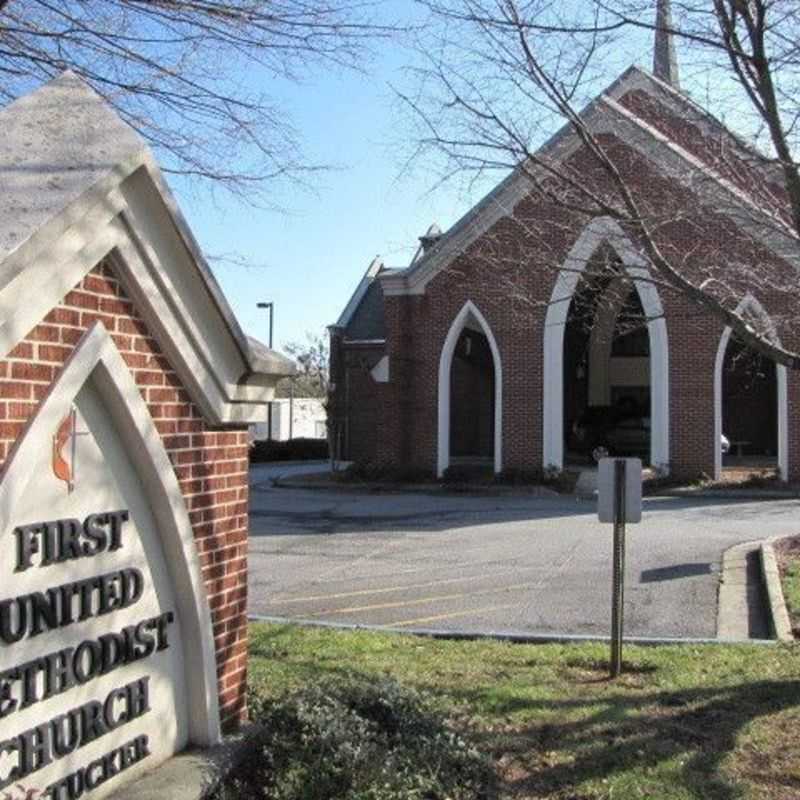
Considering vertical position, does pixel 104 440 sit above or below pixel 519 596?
above

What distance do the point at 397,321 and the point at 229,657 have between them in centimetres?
2267

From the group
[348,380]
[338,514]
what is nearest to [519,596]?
[338,514]

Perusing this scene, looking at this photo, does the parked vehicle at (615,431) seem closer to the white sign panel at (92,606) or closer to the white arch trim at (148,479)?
the white arch trim at (148,479)

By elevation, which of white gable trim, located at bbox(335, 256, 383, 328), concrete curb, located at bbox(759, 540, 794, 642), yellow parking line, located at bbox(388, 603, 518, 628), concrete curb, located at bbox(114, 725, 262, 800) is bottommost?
yellow parking line, located at bbox(388, 603, 518, 628)

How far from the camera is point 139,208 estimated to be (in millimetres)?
3941

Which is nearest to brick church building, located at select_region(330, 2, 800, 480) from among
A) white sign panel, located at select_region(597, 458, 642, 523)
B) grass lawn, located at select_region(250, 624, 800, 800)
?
white sign panel, located at select_region(597, 458, 642, 523)

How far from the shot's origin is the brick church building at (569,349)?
9.98 meters

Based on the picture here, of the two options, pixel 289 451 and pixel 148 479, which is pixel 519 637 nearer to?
pixel 148 479

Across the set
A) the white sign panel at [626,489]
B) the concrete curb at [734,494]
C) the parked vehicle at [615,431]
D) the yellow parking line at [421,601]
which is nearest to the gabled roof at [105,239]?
the white sign panel at [626,489]

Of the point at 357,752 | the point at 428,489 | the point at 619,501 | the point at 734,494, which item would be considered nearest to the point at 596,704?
the point at 619,501

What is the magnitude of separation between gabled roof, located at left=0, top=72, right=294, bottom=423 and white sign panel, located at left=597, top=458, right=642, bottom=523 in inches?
124

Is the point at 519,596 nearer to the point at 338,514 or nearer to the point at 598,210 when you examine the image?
the point at 598,210

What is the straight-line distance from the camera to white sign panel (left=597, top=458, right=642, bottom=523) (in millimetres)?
7199

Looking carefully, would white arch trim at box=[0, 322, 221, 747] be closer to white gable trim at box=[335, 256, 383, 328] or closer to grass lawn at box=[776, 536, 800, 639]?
grass lawn at box=[776, 536, 800, 639]
